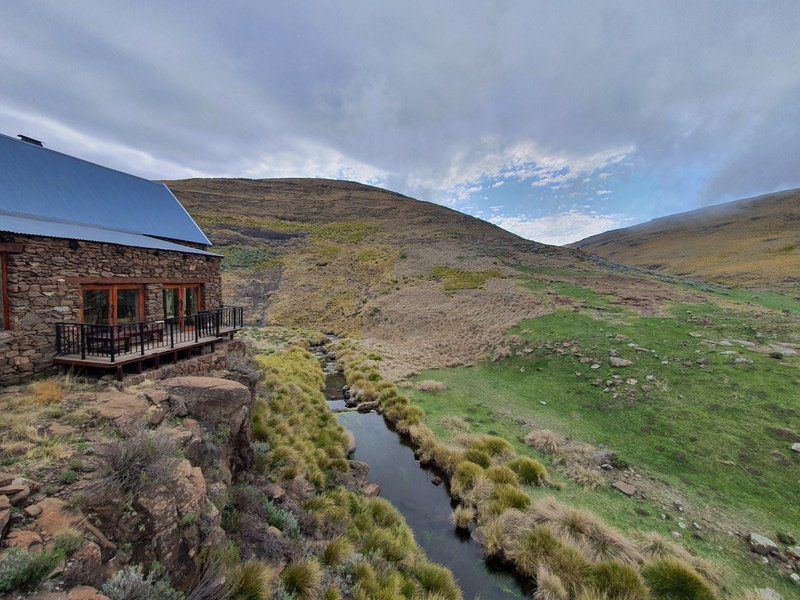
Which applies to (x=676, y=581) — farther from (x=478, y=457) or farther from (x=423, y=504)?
(x=423, y=504)

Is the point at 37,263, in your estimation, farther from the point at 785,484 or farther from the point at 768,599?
the point at 785,484

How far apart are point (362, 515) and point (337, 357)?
15.0 meters

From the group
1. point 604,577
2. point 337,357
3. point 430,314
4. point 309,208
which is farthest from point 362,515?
point 309,208

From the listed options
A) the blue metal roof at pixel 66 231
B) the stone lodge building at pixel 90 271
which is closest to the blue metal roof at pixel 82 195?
the stone lodge building at pixel 90 271

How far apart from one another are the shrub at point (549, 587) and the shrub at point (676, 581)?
1.65 m

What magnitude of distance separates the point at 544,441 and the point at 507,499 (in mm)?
3338

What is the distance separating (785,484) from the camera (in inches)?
331

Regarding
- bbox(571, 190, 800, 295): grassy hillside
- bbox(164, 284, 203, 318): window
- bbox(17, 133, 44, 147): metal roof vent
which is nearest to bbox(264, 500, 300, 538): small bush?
bbox(164, 284, 203, 318): window

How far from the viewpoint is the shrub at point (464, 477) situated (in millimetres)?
9469

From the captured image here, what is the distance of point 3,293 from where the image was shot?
9.09m

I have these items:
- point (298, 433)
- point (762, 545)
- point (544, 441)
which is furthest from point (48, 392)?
point (762, 545)

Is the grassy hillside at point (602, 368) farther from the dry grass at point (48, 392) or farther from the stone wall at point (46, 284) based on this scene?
the stone wall at point (46, 284)

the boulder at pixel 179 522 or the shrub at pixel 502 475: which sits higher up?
the boulder at pixel 179 522

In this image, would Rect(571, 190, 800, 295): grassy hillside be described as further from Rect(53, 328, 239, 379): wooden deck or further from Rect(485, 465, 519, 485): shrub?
Rect(53, 328, 239, 379): wooden deck
